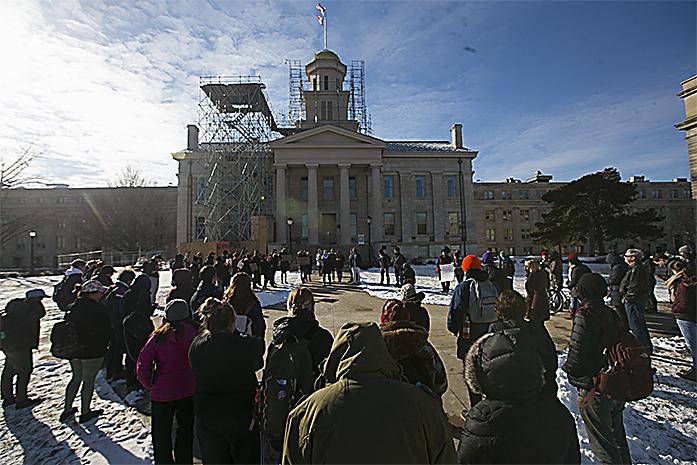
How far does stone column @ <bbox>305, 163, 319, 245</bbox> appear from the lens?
38.2 m

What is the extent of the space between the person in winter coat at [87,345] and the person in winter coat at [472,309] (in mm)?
4611

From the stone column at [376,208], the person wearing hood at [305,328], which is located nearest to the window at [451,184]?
the stone column at [376,208]

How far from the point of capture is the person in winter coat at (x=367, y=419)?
168 cm

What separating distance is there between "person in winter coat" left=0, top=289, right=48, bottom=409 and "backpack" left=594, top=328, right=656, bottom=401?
7242 mm

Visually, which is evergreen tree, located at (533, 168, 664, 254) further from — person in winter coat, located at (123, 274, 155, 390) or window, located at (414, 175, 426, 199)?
person in winter coat, located at (123, 274, 155, 390)

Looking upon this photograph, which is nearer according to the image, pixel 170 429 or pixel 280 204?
pixel 170 429

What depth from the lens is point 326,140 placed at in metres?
40.1

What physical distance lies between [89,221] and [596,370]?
64112mm

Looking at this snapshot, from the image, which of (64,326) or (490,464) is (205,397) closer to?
(490,464)

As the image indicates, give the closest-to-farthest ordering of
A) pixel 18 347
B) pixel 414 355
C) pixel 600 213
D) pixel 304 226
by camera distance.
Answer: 1. pixel 414 355
2. pixel 18 347
3. pixel 600 213
4. pixel 304 226

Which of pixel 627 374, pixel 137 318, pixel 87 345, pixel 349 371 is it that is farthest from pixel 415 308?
pixel 87 345

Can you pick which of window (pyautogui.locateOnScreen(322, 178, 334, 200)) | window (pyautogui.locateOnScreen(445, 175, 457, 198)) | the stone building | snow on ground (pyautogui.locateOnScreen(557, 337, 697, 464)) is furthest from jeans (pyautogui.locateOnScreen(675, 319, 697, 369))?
the stone building

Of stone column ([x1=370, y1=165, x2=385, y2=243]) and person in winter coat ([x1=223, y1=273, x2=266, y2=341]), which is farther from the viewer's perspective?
stone column ([x1=370, y1=165, x2=385, y2=243])

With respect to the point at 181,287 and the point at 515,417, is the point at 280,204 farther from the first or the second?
the point at 515,417
